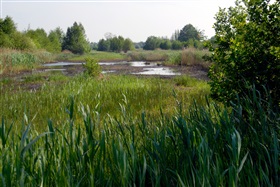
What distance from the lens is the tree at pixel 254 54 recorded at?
297 cm

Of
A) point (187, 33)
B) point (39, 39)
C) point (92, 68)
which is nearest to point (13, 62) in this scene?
point (92, 68)

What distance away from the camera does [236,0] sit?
3635mm

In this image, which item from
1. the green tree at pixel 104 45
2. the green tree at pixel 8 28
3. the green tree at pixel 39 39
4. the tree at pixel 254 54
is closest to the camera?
the tree at pixel 254 54

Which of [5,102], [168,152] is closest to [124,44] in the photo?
[5,102]

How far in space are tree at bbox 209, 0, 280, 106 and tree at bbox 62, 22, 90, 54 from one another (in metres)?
61.6

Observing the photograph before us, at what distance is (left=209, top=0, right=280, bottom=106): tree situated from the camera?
2.97m

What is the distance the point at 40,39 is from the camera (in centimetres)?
5181

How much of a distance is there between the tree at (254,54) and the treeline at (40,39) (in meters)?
33.6

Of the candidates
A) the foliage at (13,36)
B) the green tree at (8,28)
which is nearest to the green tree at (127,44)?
the green tree at (8,28)

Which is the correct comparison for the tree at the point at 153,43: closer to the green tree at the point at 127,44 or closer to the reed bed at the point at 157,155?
the green tree at the point at 127,44

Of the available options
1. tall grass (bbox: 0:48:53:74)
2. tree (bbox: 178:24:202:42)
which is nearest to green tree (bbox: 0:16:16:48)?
tall grass (bbox: 0:48:53:74)

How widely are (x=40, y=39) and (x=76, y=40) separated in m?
14.6

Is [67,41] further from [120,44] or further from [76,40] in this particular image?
[120,44]

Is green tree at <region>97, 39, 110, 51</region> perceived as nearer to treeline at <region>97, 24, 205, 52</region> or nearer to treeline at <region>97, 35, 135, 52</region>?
treeline at <region>97, 24, 205, 52</region>
